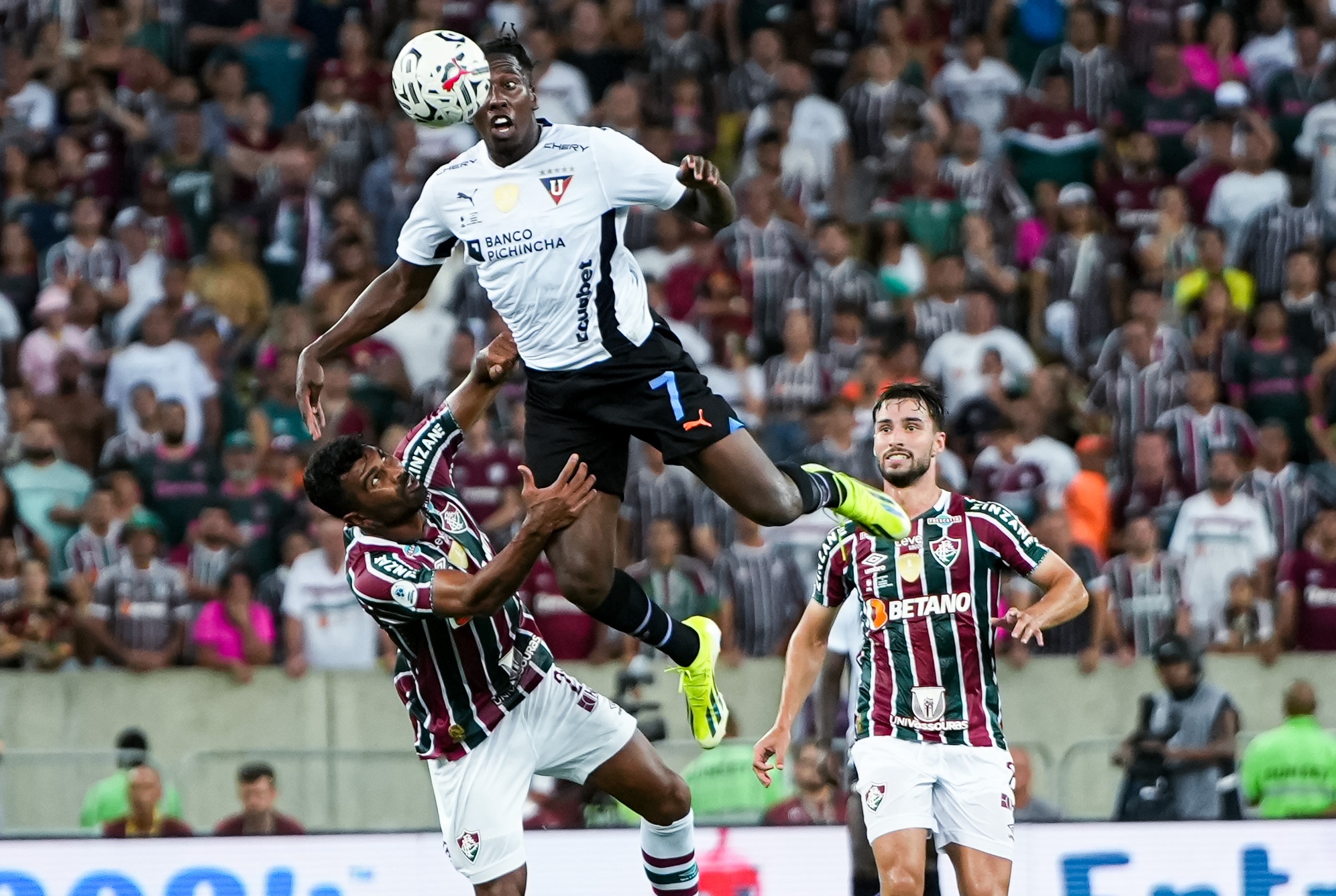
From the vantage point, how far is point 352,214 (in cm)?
1616

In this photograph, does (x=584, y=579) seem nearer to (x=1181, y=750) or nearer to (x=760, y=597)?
(x=1181, y=750)

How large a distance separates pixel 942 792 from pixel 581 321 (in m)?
2.36

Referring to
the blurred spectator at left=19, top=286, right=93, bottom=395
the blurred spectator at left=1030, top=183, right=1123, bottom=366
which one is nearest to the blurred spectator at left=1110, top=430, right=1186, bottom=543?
the blurred spectator at left=1030, top=183, right=1123, bottom=366

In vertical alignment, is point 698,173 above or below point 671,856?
above

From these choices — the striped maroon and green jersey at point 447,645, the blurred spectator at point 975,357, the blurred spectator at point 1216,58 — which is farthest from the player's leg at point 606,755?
the blurred spectator at point 1216,58

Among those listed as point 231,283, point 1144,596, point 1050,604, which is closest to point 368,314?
point 1050,604

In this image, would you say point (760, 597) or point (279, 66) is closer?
point (760, 597)

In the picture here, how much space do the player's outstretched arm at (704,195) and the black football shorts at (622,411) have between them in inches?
23.8

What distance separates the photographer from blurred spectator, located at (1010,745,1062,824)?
11727 mm

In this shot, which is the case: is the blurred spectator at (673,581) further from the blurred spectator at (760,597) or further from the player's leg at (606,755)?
the player's leg at (606,755)

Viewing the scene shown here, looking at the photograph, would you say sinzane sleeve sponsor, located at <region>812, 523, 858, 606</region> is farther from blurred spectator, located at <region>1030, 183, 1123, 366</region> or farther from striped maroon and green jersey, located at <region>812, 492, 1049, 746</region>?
blurred spectator, located at <region>1030, 183, 1123, 366</region>

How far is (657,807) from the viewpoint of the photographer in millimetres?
8969

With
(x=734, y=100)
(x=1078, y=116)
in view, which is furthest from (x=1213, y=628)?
(x=734, y=100)

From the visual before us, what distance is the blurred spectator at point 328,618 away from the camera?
44.4ft
